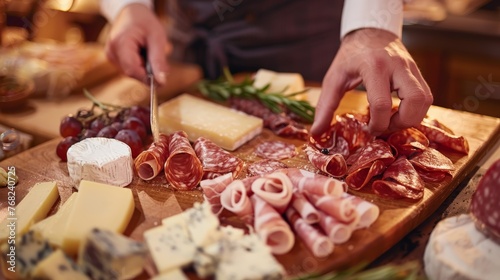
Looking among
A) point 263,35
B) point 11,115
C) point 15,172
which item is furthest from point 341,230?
point 11,115

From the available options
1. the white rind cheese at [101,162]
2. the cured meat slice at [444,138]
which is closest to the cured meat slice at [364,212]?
the cured meat slice at [444,138]

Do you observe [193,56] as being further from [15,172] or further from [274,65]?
[15,172]

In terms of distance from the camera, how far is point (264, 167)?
1669 mm

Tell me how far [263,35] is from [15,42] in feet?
3.80

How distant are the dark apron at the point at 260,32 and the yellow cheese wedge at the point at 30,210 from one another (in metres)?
1.25

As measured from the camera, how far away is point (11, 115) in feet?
7.58

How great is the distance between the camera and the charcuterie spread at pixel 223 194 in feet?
3.84

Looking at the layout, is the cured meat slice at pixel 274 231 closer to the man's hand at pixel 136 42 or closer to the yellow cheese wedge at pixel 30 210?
the yellow cheese wedge at pixel 30 210

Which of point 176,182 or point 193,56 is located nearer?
point 176,182

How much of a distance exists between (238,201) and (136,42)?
0.96 m

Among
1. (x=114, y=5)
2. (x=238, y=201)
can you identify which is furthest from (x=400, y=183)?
(x=114, y=5)

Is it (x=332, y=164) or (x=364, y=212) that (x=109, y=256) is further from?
(x=332, y=164)

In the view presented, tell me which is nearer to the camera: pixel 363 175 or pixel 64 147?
pixel 363 175

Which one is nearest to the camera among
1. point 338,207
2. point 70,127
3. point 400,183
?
point 338,207
